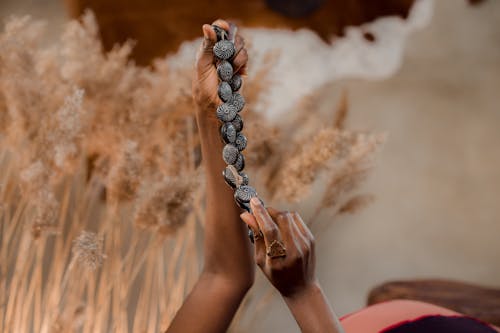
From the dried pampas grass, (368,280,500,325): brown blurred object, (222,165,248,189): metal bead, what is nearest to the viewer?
(222,165,248,189): metal bead

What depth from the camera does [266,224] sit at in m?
0.50

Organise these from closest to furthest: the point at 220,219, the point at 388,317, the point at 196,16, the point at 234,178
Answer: the point at 234,178, the point at 220,219, the point at 388,317, the point at 196,16

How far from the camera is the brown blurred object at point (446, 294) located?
4.86 ft

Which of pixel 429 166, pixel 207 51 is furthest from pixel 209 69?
pixel 429 166

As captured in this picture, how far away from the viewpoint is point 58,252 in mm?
997

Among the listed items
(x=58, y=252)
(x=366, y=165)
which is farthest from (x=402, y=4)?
(x=58, y=252)

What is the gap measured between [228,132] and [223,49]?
102mm

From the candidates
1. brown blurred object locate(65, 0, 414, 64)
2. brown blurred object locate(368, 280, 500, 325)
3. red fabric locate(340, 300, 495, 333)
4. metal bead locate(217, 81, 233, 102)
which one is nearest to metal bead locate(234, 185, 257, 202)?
metal bead locate(217, 81, 233, 102)

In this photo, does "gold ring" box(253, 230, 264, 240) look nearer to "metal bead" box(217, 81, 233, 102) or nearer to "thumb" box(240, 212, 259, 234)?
"thumb" box(240, 212, 259, 234)

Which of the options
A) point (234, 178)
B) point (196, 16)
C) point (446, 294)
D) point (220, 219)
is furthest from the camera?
point (196, 16)

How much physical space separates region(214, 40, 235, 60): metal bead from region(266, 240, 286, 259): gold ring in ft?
0.81

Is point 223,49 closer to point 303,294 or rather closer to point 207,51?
point 207,51

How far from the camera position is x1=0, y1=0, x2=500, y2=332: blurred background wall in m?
1.54

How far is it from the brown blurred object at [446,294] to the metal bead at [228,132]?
1049 mm
